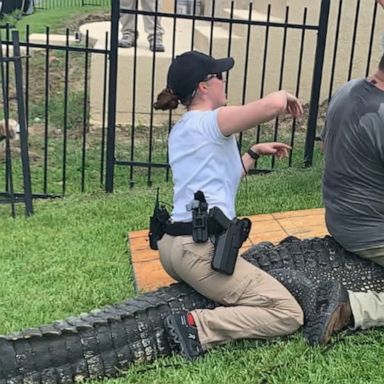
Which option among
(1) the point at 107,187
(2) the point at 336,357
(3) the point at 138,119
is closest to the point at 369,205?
(2) the point at 336,357

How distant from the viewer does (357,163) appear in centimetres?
356

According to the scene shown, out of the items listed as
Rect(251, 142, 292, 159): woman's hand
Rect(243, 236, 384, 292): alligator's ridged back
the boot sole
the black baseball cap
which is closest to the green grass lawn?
the boot sole

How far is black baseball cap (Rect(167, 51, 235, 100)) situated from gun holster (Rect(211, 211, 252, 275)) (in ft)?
2.11

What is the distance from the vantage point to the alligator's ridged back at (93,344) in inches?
126

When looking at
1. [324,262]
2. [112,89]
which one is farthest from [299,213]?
[112,89]

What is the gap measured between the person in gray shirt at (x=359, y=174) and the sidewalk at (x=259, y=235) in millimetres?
991

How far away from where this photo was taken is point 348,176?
3613 millimetres

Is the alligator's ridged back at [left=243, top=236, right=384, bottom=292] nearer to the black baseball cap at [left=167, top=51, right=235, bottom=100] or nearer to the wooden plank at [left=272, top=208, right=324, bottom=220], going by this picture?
the black baseball cap at [left=167, top=51, right=235, bottom=100]

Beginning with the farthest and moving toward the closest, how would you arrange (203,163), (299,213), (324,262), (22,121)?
1. (22,121)
2. (299,213)
3. (324,262)
4. (203,163)

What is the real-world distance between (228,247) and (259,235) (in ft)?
5.55

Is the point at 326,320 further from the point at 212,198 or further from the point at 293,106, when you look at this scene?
the point at 293,106

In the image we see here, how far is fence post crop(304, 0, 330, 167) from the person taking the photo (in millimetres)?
6727

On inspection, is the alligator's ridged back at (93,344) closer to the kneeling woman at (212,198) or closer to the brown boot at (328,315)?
the kneeling woman at (212,198)

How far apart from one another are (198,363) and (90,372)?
469mm
